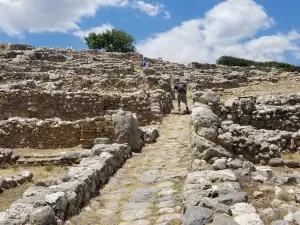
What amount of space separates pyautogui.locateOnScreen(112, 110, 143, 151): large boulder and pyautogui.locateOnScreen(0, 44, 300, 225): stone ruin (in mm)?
32

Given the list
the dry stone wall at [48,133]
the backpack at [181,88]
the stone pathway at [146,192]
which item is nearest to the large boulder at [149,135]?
the stone pathway at [146,192]

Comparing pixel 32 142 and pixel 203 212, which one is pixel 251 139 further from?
pixel 32 142

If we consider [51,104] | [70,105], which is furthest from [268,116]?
[51,104]

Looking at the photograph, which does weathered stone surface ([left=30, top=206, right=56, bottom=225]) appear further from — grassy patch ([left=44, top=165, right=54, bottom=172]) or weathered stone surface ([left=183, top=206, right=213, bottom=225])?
grassy patch ([left=44, top=165, right=54, bottom=172])

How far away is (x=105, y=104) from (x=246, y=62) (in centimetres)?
5010

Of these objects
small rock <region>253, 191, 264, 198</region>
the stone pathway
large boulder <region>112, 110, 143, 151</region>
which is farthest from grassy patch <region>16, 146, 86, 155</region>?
small rock <region>253, 191, 264, 198</region>

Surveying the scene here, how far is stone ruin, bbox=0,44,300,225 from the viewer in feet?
18.8

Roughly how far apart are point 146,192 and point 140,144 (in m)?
5.09

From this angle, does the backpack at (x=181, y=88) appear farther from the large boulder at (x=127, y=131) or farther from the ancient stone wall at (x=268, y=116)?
the large boulder at (x=127, y=131)

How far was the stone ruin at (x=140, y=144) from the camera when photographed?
5.73m

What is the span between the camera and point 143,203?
724 cm

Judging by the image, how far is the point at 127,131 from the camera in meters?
13.0

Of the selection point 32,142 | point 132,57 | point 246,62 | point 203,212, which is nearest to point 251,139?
point 203,212

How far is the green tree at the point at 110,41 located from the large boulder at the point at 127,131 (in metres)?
60.1
